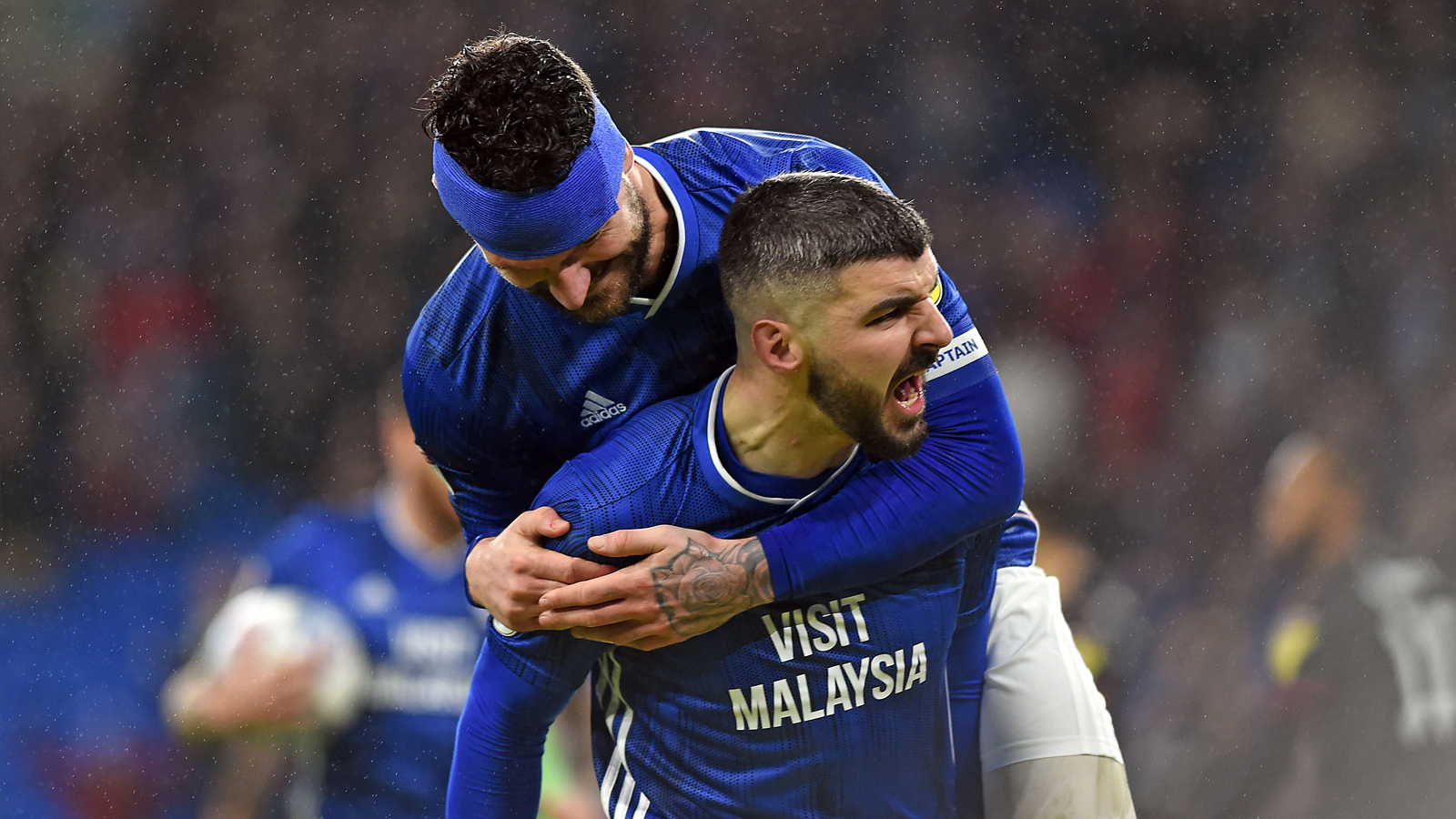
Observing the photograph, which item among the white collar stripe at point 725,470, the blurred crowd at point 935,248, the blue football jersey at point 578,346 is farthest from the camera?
the blurred crowd at point 935,248

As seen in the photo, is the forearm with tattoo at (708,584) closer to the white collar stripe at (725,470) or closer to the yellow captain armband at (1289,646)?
the white collar stripe at (725,470)

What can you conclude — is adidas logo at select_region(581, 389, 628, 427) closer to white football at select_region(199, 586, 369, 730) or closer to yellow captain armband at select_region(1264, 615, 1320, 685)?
white football at select_region(199, 586, 369, 730)

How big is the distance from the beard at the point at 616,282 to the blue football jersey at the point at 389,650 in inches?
89.6

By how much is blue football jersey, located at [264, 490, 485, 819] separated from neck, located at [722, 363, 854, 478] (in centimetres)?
235

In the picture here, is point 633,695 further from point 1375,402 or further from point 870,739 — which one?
point 1375,402

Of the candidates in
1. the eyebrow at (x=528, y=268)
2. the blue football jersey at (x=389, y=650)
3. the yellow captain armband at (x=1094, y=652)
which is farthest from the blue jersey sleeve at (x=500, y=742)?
the yellow captain armband at (x=1094, y=652)

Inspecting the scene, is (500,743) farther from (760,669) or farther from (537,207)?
(537,207)

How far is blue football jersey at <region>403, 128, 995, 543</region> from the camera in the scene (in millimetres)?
1411

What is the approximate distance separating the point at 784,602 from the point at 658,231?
0.45 metres

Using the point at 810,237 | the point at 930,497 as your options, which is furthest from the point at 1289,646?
the point at 810,237

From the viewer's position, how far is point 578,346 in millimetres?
1439

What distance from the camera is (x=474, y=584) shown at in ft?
4.33

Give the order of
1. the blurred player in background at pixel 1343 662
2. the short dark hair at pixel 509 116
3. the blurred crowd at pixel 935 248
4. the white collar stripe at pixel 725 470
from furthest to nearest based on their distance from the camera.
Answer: the blurred player in background at pixel 1343 662, the blurred crowd at pixel 935 248, the white collar stripe at pixel 725 470, the short dark hair at pixel 509 116

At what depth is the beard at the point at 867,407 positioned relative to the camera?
47.2 inches
